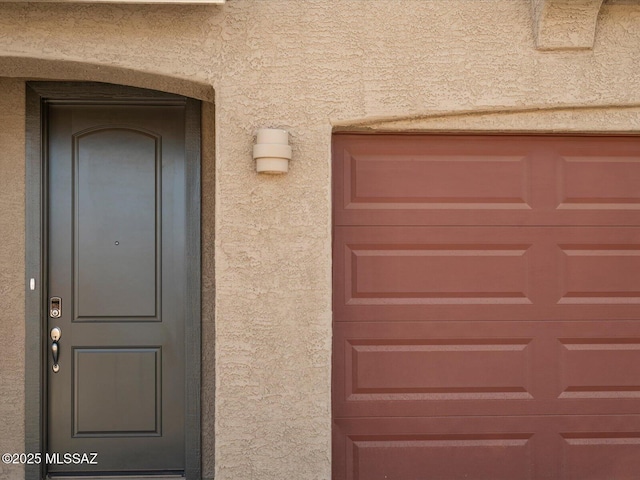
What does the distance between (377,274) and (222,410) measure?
1247 millimetres

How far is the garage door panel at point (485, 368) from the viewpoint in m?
4.18

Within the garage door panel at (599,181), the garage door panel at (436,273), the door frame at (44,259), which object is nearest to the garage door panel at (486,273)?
the garage door panel at (436,273)

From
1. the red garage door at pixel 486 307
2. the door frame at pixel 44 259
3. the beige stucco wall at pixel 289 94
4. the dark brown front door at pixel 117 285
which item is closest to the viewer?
the beige stucco wall at pixel 289 94

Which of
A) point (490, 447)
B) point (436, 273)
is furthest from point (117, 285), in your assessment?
point (490, 447)

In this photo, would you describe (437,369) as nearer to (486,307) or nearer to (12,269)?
(486,307)

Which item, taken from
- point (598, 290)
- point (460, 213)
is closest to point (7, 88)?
point (460, 213)

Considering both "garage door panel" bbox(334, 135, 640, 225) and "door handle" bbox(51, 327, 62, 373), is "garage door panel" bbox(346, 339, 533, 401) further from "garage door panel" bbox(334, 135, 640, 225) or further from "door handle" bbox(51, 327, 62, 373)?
"door handle" bbox(51, 327, 62, 373)

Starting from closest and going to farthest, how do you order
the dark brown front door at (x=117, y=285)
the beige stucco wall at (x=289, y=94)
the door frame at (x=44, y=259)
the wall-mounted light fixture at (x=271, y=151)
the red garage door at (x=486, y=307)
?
the wall-mounted light fixture at (x=271, y=151) → the beige stucco wall at (x=289, y=94) → the red garage door at (x=486, y=307) → the door frame at (x=44, y=259) → the dark brown front door at (x=117, y=285)

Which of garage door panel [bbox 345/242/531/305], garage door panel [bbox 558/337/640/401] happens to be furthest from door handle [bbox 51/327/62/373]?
garage door panel [bbox 558/337/640/401]

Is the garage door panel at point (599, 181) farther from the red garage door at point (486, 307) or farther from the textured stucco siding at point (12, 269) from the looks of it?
the textured stucco siding at point (12, 269)

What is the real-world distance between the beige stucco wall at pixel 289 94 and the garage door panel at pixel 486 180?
25 cm

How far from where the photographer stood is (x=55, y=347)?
181 inches

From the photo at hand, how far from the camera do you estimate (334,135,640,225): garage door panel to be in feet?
13.8

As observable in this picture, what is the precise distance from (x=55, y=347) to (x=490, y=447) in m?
2.97
